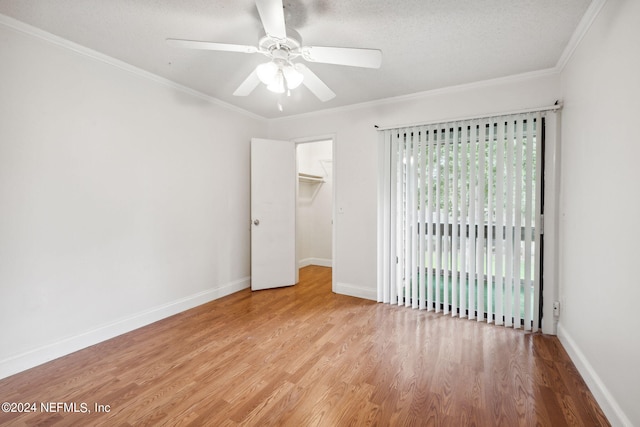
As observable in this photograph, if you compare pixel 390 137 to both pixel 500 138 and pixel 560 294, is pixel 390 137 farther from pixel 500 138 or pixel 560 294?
pixel 560 294

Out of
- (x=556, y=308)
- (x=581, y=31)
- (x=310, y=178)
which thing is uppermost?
(x=581, y=31)

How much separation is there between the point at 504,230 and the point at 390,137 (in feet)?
4.89

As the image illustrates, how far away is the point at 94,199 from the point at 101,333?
1.12m

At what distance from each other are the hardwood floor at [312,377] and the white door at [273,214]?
40.7 inches

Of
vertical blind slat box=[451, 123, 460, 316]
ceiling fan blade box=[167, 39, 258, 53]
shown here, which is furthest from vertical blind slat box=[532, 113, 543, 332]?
ceiling fan blade box=[167, 39, 258, 53]

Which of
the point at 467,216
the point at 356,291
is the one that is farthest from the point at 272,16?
the point at 356,291

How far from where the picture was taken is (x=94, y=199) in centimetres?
226

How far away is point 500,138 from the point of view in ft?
8.43

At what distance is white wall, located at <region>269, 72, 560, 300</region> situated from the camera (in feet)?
9.50

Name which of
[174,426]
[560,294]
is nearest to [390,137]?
[560,294]

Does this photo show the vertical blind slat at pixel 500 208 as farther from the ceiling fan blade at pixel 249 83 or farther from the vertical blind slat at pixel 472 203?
the ceiling fan blade at pixel 249 83

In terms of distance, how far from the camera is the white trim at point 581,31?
1.64m

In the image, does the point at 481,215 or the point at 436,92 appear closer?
A: the point at 481,215

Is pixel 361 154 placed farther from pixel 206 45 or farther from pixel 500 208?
pixel 206 45
